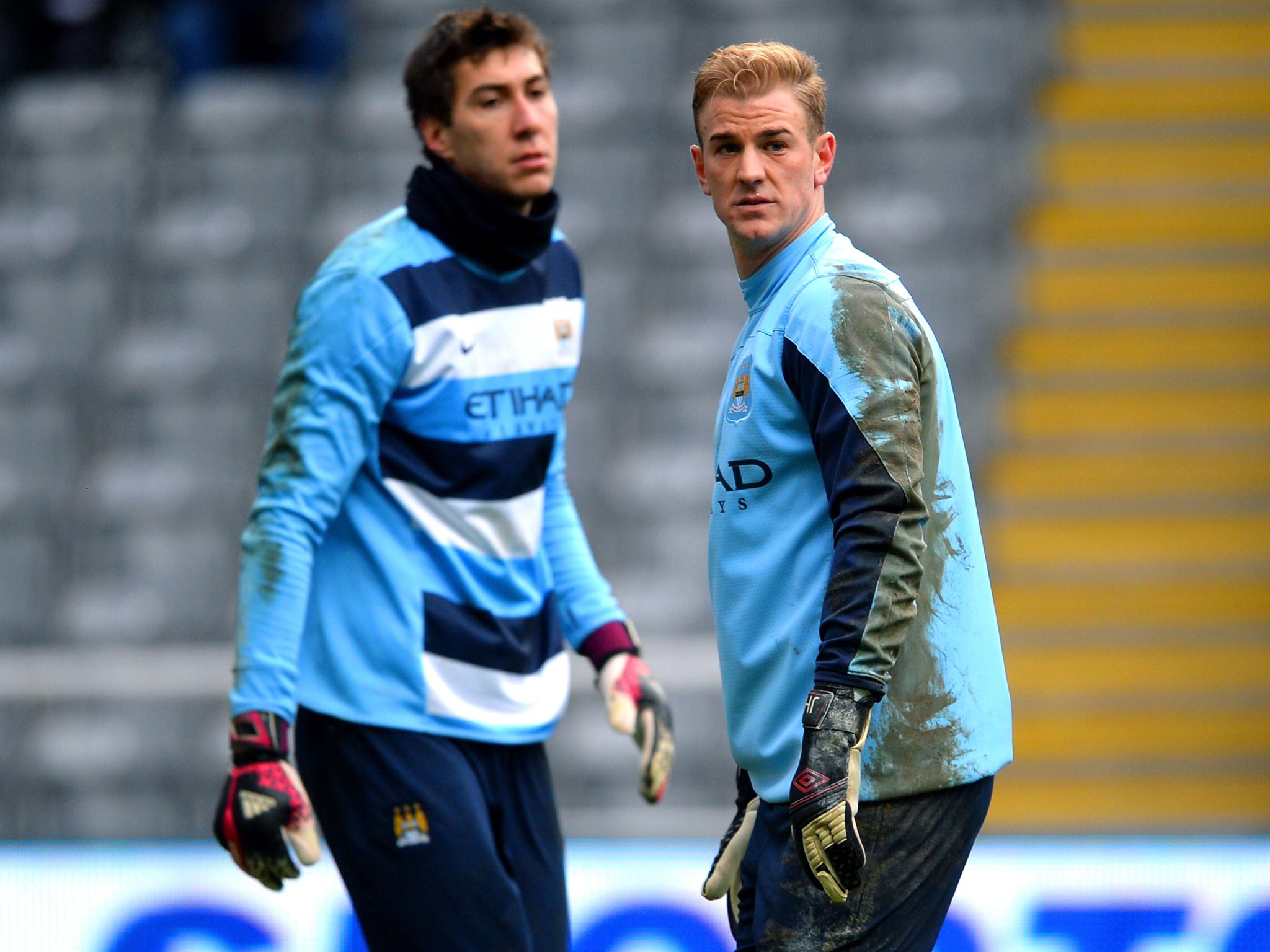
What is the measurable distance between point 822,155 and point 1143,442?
4.82m

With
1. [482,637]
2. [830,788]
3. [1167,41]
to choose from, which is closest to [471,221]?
[482,637]

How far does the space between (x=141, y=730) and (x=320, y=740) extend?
3.92 meters

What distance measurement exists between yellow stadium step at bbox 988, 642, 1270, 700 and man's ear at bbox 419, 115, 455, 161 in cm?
400

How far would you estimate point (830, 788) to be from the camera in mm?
1992

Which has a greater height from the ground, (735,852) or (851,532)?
(851,532)

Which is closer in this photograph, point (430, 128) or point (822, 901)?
point (822, 901)

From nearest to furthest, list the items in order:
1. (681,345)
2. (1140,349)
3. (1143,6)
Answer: (1140,349)
(681,345)
(1143,6)

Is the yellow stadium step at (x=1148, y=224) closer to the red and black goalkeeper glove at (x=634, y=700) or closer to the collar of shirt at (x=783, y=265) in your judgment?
the red and black goalkeeper glove at (x=634, y=700)

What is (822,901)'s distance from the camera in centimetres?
211

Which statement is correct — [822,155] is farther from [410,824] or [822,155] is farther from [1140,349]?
[1140,349]

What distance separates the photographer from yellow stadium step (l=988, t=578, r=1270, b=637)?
6.34 m

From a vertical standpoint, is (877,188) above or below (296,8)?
below

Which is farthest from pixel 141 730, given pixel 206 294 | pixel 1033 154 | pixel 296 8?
pixel 1033 154

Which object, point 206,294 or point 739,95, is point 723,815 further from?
Answer: point 739,95
